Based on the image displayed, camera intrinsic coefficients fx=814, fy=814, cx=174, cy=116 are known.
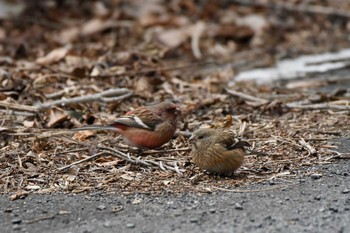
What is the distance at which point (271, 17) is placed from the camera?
1409 centimetres

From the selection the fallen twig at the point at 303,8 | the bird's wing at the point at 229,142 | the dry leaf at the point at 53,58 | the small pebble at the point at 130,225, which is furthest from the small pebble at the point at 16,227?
the fallen twig at the point at 303,8

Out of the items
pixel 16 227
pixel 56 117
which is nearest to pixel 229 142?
pixel 16 227

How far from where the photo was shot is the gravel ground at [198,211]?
481cm

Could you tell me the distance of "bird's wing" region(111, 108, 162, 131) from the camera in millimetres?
6863

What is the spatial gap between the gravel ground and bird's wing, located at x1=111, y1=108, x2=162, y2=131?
134 centimetres

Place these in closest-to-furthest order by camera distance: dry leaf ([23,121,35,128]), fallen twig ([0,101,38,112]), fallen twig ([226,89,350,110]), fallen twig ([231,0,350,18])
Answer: dry leaf ([23,121,35,128]) < fallen twig ([0,101,38,112]) < fallen twig ([226,89,350,110]) < fallen twig ([231,0,350,18])

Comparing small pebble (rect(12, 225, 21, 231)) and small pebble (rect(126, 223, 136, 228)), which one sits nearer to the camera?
small pebble (rect(126, 223, 136, 228))

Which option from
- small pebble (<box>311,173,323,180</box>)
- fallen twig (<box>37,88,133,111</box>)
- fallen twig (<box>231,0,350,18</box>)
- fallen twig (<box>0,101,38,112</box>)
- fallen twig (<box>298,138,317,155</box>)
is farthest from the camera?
fallen twig (<box>231,0,350,18</box>)

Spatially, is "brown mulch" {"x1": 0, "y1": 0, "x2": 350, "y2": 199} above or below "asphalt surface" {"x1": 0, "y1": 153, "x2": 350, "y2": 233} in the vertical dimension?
below

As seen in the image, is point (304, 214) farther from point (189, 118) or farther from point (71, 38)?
point (71, 38)

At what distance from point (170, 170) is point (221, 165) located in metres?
0.43

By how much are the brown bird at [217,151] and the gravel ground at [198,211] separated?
33 centimetres

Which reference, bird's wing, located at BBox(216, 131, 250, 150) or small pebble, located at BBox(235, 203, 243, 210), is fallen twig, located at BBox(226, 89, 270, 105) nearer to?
bird's wing, located at BBox(216, 131, 250, 150)

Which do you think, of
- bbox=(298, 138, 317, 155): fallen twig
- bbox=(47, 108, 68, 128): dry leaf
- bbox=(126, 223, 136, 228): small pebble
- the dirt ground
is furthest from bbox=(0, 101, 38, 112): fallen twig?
bbox=(126, 223, 136, 228): small pebble
